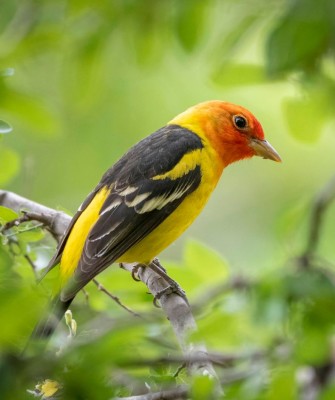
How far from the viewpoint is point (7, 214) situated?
348 cm

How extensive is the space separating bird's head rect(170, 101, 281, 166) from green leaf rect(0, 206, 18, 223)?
2385 mm

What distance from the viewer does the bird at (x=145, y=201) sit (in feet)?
14.2

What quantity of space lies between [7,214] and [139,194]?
1.41 metres

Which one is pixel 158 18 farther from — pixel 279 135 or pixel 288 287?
pixel 279 135

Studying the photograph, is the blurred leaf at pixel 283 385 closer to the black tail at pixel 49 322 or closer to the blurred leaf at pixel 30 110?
the black tail at pixel 49 322

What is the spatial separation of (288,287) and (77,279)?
7.86 ft

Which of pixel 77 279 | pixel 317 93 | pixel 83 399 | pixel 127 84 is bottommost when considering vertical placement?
pixel 127 84

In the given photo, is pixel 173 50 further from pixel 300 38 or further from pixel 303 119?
pixel 300 38

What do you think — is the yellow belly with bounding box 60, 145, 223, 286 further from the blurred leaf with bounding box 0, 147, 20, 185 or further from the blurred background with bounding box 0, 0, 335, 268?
the blurred leaf with bounding box 0, 147, 20, 185

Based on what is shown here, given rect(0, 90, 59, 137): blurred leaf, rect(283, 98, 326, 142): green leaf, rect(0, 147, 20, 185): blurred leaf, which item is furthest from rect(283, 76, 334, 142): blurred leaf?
rect(0, 147, 20, 185): blurred leaf

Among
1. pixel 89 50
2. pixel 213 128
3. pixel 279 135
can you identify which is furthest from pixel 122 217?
pixel 279 135

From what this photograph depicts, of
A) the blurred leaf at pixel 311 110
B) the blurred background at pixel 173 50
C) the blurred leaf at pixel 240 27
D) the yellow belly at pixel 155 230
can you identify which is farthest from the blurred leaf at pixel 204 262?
the blurred leaf at pixel 240 27

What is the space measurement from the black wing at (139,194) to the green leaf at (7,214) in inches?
25.7

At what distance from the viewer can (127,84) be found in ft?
29.7
